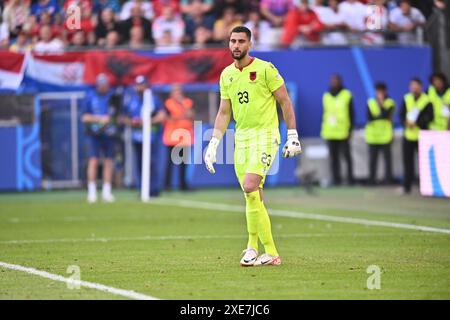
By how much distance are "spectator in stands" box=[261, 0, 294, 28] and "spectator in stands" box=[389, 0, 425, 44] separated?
2544 millimetres

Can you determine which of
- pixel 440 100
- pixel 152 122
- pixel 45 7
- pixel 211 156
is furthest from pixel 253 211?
pixel 45 7

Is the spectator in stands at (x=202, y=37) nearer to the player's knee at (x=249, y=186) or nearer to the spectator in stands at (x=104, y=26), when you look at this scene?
the spectator in stands at (x=104, y=26)

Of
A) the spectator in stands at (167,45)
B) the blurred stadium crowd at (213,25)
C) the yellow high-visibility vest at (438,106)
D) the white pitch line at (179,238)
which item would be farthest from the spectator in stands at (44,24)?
the white pitch line at (179,238)

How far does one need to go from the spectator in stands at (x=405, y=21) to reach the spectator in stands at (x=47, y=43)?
8.02m

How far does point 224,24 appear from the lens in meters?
27.0

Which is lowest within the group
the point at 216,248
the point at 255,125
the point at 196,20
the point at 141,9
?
the point at 216,248

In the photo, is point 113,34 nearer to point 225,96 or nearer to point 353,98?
point 353,98

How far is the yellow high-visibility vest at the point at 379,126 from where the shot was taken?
2648 centimetres

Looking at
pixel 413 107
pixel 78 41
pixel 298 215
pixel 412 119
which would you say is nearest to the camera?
pixel 298 215

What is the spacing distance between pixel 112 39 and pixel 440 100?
807cm

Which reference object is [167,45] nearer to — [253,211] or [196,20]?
[196,20]
